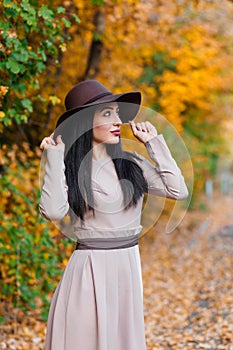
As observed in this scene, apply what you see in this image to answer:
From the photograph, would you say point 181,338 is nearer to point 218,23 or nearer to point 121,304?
point 121,304

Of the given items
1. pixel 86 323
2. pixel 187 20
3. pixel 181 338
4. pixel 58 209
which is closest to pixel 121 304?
pixel 86 323

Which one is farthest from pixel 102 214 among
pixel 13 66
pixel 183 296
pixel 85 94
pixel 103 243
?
pixel 183 296

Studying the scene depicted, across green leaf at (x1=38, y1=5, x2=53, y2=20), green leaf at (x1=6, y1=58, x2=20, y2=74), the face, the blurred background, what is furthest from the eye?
green leaf at (x1=38, y1=5, x2=53, y2=20)

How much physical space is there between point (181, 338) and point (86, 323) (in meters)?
3.09

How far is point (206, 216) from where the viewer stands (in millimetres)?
18938

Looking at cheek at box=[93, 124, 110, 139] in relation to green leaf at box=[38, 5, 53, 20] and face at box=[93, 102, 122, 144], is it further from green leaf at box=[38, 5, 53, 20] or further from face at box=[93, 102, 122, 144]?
green leaf at box=[38, 5, 53, 20]

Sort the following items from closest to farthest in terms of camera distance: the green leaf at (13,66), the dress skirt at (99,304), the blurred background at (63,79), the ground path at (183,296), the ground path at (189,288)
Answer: the dress skirt at (99,304), the green leaf at (13,66), the blurred background at (63,79), the ground path at (183,296), the ground path at (189,288)

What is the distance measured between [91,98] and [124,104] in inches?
9.1

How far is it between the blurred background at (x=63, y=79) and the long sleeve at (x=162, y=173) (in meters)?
1.64

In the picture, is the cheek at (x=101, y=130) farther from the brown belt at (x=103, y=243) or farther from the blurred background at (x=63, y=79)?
the blurred background at (x=63, y=79)

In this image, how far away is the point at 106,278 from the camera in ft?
9.42

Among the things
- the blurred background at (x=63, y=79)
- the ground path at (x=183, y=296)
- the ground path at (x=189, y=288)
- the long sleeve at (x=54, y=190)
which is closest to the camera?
the long sleeve at (x=54, y=190)

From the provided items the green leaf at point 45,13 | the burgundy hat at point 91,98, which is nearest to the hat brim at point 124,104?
the burgundy hat at point 91,98

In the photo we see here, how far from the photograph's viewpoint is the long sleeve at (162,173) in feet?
9.53
